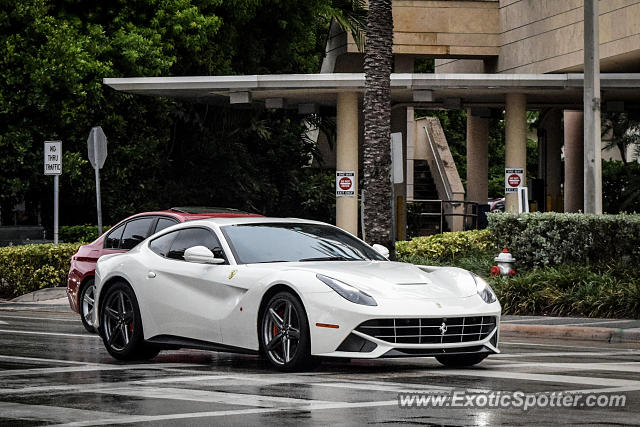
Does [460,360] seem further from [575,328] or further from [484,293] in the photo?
[575,328]

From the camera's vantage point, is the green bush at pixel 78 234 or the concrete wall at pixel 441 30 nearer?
the green bush at pixel 78 234

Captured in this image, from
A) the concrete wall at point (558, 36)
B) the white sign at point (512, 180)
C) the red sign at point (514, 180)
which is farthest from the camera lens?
the concrete wall at point (558, 36)

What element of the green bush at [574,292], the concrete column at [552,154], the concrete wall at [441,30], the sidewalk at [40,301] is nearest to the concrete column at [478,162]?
the concrete column at [552,154]

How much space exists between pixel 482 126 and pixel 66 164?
60.1 feet

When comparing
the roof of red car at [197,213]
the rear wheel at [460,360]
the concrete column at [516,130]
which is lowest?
the rear wheel at [460,360]

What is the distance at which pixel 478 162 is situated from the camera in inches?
1778

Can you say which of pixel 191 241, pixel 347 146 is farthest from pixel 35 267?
pixel 191 241

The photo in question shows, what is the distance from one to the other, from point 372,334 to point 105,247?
766 centimetres

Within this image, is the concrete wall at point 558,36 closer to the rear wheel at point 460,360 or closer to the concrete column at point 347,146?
the concrete column at point 347,146

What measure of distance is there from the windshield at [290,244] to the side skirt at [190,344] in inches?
31.6

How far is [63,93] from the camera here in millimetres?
31078

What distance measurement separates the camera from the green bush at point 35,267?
2642 cm

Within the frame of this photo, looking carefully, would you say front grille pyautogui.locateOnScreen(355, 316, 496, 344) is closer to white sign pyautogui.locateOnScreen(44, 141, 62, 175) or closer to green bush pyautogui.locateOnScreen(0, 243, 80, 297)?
green bush pyautogui.locateOnScreen(0, 243, 80, 297)

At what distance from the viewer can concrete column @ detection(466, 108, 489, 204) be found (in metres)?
45.0
